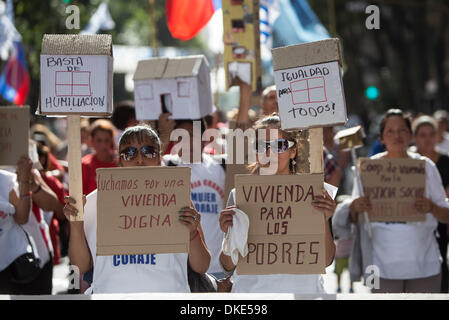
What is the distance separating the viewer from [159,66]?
5.89 m

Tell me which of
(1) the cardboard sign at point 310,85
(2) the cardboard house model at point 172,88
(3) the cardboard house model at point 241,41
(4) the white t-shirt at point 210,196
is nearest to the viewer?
(1) the cardboard sign at point 310,85

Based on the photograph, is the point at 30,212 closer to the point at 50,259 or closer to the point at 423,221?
the point at 50,259

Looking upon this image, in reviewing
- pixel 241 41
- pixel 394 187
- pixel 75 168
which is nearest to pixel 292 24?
pixel 241 41

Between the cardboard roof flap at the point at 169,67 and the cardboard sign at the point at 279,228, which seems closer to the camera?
the cardboard sign at the point at 279,228

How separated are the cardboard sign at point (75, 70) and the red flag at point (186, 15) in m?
3.65

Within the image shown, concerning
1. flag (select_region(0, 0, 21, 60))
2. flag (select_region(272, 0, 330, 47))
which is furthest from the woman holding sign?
flag (select_region(0, 0, 21, 60))

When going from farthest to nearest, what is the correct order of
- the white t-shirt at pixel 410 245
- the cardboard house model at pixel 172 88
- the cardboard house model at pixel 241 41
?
1. the cardboard house model at pixel 241 41
2. the cardboard house model at pixel 172 88
3. the white t-shirt at pixel 410 245

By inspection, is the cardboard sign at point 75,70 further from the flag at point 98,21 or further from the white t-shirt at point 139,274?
the flag at point 98,21

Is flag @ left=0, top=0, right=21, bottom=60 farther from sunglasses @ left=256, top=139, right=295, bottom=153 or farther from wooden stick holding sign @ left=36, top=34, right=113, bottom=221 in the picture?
sunglasses @ left=256, top=139, right=295, bottom=153

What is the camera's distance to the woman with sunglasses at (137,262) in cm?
382

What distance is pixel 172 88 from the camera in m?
5.79

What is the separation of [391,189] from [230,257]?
6.83 ft

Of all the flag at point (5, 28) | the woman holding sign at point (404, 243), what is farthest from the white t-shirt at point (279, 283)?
the flag at point (5, 28)

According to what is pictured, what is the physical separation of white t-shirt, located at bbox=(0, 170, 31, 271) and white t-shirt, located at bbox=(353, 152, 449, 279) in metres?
2.45
